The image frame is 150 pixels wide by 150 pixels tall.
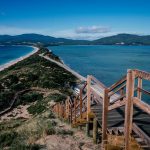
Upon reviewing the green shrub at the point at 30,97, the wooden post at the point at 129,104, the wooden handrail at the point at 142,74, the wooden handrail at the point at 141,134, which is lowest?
the green shrub at the point at 30,97

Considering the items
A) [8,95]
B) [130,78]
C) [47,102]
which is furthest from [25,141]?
[8,95]

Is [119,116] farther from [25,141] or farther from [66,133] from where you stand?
[25,141]

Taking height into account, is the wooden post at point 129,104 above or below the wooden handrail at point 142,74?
below

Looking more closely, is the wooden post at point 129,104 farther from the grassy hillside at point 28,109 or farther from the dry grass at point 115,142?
the grassy hillside at point 28,109

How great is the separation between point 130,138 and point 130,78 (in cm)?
184

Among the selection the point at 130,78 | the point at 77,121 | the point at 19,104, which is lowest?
the point at 19,104

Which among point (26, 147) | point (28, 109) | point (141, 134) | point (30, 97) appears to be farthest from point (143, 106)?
point (30, 97)

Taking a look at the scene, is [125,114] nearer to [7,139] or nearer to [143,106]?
[143,106]

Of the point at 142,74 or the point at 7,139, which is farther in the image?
the point at 7,139

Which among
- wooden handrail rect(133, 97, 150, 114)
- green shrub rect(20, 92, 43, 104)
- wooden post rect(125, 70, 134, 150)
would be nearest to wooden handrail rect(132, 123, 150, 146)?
wooden post rect(125, 70, 134, 150)

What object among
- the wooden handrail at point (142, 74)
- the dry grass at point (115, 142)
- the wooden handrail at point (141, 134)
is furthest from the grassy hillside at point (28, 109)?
the wooden handrail at point (142, 74)

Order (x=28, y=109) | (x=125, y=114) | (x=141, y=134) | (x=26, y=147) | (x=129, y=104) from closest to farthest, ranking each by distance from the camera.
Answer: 1. (x=129, y=104)
2. (x=125, y=114)
3. (x=141, y=134)
4. (x=26, y=147)
5. (x=28, y=109)

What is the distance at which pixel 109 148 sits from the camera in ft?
28.4

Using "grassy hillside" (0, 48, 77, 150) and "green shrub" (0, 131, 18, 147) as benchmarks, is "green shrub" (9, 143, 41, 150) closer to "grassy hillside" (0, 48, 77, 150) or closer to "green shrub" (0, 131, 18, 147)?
"grassy hillside" (0, 48, 77, 150)
